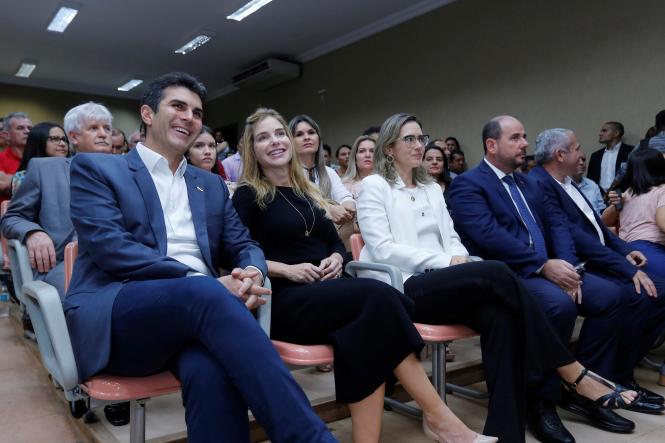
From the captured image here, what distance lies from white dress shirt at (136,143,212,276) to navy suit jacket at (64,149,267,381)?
0.02m

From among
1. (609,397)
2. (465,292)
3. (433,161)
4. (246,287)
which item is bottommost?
(609,397)

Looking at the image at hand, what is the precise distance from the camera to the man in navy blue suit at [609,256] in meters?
2.41

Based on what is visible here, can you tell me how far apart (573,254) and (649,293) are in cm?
38

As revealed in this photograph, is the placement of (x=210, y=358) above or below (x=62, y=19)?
below

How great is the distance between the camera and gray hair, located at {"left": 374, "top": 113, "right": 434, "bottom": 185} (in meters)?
2.29

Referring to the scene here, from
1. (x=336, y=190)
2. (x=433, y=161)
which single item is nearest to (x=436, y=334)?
(x=336, y=190)

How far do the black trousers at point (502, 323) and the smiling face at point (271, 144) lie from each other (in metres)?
0.74

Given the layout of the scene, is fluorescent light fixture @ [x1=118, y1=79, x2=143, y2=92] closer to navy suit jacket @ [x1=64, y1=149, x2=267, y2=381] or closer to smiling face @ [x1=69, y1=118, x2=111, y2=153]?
smiling face @ [x1=69, y1=118, x2=111, y2=153]

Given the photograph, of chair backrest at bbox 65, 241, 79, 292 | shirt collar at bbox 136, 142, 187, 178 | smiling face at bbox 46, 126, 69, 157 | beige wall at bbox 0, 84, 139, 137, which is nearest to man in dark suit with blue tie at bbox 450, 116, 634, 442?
shirt collar at bbox 136, 142, 187, 178

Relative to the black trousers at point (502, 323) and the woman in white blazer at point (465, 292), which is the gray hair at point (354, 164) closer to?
the woman in white blazer at point (465, 292)

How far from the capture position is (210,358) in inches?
48.6

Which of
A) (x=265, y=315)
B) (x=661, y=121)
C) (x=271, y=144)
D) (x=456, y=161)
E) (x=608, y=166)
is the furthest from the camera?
(x=456, y=161)

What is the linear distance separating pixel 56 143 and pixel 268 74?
6283mm

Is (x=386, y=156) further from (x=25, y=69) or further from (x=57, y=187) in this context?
(x=25, y=69)
